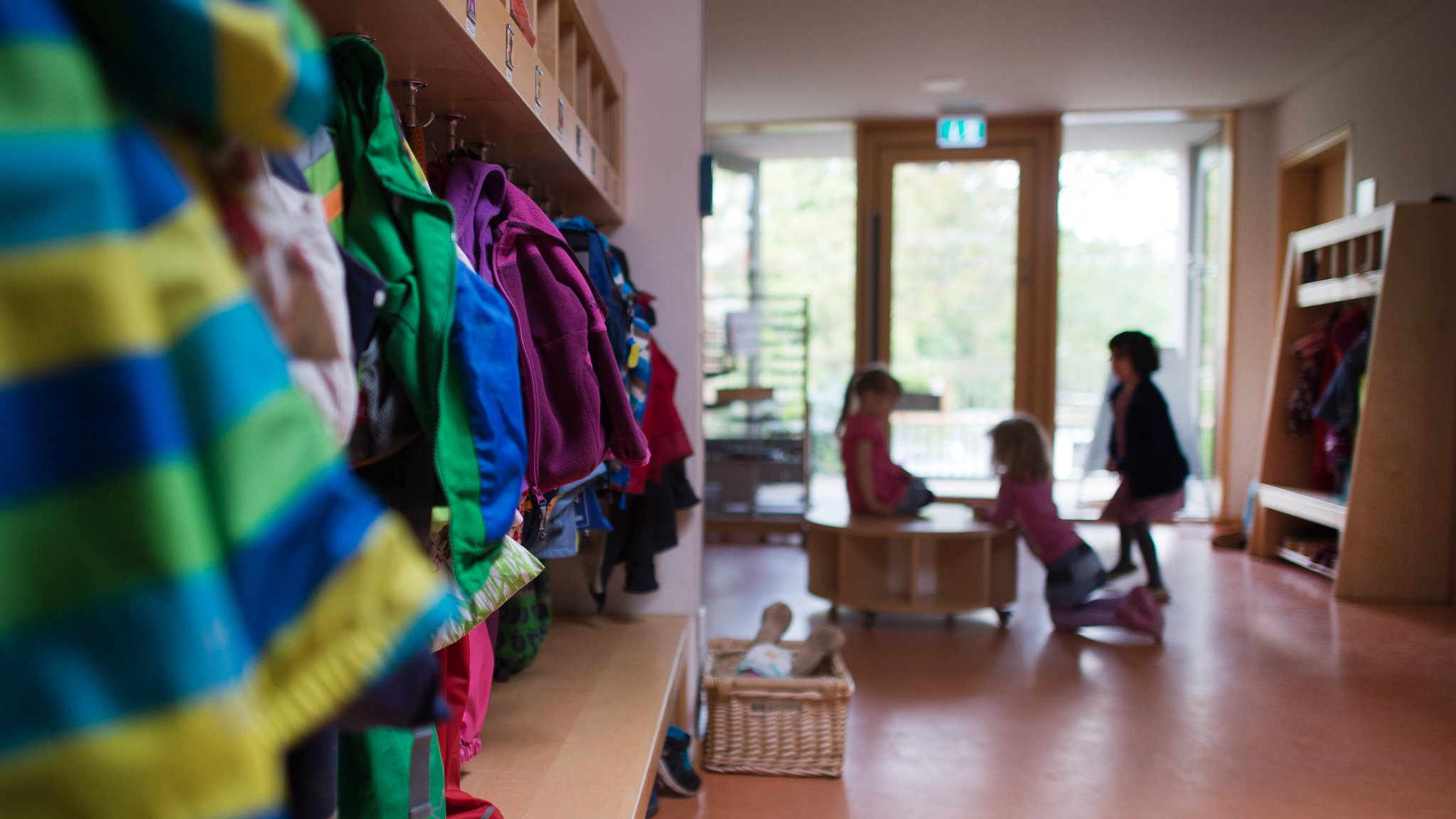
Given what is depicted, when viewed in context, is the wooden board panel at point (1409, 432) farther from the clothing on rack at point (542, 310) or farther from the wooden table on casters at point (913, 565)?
the clothing on rack at point (542, 310)

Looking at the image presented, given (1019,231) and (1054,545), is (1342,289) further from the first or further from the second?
(1019,231)

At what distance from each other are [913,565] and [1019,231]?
360cm

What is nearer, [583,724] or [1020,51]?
[583,724]

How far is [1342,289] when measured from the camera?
4.83m

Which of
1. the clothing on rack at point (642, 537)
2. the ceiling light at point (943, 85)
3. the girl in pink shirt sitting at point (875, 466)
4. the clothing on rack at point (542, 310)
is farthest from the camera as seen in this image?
the ceiling light at point (943, 85)

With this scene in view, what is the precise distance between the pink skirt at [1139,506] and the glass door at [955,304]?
218 centimetres

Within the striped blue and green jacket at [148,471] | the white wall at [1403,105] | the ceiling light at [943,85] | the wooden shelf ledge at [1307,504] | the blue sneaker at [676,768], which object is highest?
the ceiling light at [943,85]

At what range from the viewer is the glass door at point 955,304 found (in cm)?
682

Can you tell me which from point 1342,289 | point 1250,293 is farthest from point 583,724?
point 1250,293

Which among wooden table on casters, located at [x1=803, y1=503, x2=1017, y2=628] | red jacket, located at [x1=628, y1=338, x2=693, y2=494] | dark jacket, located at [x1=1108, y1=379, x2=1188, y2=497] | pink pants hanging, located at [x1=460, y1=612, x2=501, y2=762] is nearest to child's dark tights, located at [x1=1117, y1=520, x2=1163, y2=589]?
dark jacket, located at [x1=1108, y1=379, x2=1188, y2=497]

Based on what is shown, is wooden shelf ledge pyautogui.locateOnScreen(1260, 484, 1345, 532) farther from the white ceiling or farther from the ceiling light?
the ceiling light

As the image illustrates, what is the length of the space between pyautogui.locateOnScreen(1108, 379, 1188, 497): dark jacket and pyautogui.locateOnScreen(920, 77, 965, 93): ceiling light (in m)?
2.40

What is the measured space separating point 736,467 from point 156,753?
5712 mm

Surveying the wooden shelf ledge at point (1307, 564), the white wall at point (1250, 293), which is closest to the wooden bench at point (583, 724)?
the wooden shelf ledge at point (1307, 564)
